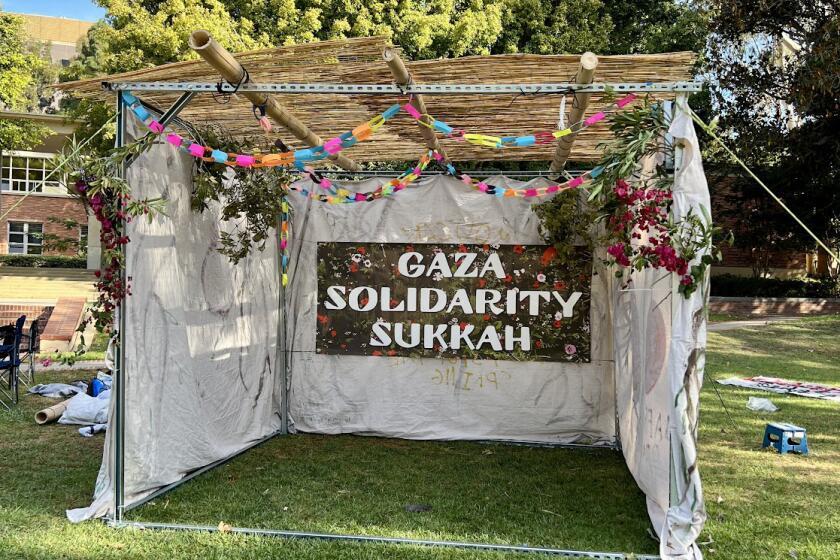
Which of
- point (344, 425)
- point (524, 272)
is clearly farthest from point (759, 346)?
point (344, 425)

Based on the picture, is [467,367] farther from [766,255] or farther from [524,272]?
[766,255]

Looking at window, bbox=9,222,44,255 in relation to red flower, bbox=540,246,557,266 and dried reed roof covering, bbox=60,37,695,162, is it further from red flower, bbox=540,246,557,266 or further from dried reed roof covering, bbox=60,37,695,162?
red flower, bbox=540,246,557,266

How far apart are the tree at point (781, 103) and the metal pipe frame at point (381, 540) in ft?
42.6

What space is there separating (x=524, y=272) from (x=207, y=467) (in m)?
3.03

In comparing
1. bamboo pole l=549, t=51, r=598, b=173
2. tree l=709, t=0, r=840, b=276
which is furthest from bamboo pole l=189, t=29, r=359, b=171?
tree l=709, t=0, r=840, b=276

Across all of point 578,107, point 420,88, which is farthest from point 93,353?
point 578,107

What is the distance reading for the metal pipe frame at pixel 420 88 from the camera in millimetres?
3686

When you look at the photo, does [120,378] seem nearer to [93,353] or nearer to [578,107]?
[578,107]

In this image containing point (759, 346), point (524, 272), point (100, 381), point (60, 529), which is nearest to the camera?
point (60, 529)

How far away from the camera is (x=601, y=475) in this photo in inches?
207

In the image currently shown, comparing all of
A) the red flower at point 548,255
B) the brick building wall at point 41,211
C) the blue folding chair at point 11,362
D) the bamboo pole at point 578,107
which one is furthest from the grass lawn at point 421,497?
the brick building wall at point 41,211

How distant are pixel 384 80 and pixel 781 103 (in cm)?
1595

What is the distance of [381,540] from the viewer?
3748 mm

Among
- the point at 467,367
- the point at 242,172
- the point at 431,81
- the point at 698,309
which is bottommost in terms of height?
the point at 467,367
